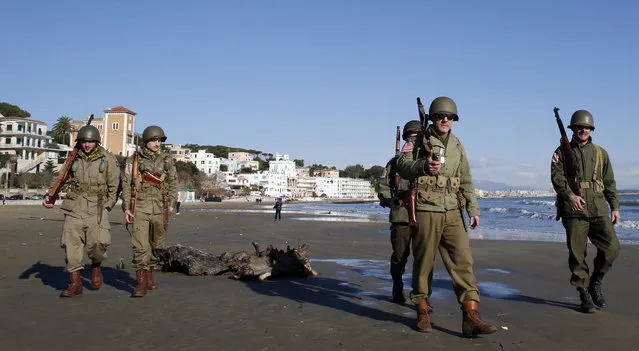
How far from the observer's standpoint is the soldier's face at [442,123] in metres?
5.13

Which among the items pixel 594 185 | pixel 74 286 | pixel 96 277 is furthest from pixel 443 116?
pixel 96 277

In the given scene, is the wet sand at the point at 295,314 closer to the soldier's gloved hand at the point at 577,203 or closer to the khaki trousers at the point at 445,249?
the khaki trousers at the point at 445,249

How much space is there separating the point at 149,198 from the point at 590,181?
537cm

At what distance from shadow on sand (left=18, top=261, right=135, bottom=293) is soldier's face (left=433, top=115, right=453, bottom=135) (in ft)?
14.8

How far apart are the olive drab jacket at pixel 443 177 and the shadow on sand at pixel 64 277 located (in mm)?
4205

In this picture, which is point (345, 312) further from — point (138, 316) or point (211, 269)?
point (211, 269)

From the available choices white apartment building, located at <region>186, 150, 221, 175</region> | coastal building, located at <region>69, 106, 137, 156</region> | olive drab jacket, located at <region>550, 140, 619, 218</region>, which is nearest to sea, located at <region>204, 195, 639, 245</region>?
olive drab jacket, located at <region>550, 140, 619, 218</region>

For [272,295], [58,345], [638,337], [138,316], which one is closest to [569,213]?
[638,337]

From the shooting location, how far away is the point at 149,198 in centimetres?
706

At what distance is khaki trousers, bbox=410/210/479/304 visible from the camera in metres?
4.94

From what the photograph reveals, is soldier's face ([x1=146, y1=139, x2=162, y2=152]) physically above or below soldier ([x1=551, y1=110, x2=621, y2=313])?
above

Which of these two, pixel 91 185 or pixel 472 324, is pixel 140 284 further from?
pixel 472 324

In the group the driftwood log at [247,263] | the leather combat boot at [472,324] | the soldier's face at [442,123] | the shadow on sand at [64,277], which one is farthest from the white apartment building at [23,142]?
the leather combat boot at [472,324]

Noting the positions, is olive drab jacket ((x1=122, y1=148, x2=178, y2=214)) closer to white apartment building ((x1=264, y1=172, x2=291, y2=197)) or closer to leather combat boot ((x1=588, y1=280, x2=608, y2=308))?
leather combat boot ((x1=588, y1=280, x2=608, y2=308))
